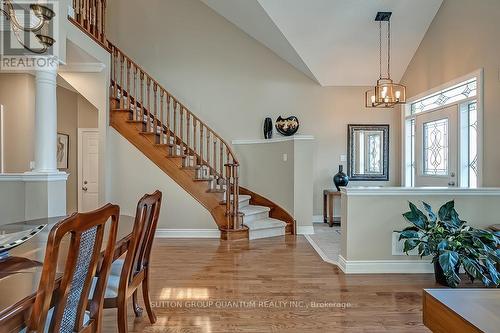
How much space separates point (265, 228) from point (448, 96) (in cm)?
352

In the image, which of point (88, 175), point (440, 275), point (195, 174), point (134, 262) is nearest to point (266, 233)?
point (195, 174)

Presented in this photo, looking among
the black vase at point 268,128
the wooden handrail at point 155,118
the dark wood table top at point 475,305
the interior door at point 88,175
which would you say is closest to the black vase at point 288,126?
the black vase at point 268,128

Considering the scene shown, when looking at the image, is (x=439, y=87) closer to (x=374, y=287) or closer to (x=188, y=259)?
(x=374, y=287)

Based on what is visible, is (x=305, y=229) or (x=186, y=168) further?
(x=305, y=229)

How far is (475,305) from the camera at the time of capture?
0.90 meters

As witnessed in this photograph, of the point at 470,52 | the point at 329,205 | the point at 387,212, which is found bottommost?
the point at 329,205

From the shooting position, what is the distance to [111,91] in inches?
213

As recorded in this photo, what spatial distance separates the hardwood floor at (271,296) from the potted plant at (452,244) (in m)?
0.36

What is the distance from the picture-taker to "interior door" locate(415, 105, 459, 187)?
4871mm

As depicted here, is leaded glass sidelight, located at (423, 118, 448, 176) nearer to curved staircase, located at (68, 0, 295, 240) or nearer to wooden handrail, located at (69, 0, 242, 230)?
curved staircase, located at (68, 0, 295, 240)

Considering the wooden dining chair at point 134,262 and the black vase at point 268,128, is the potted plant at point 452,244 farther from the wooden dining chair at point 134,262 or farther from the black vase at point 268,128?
the black vase at point 268,128

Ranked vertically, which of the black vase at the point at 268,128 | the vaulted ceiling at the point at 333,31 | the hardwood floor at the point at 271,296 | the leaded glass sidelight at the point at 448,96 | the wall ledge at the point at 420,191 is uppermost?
the vaulted ceiling at the point at 333,31

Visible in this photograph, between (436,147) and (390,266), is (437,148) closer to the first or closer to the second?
(436,147)

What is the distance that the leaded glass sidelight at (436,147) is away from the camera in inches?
202
